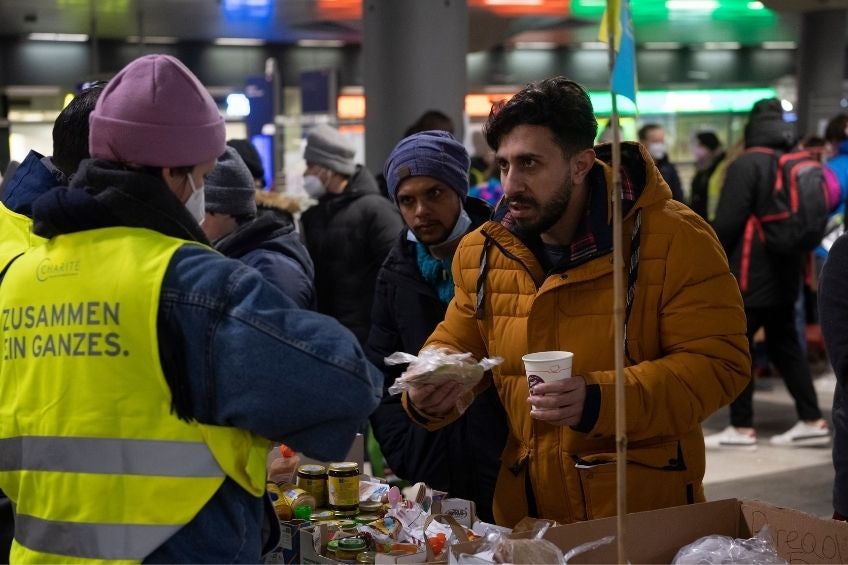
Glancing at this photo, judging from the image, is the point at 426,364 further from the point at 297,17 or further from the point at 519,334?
the point at 297,17

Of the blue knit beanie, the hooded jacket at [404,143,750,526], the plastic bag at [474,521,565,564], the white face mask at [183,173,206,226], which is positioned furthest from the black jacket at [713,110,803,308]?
the white face mask at [183,173,206,226]

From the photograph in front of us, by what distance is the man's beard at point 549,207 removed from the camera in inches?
110

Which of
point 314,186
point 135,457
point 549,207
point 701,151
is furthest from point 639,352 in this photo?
point 701,151

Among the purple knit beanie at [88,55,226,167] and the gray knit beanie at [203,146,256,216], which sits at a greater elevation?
the purple knit beanie at [88,55,226,167]

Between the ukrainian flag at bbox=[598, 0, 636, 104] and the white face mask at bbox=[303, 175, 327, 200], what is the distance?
4653 millimetres

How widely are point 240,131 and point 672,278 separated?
58.4ft

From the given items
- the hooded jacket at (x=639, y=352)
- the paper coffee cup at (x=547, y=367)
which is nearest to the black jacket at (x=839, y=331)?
the hooded jacket at (x=639, y=352)

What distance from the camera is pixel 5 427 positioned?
206 centimetres

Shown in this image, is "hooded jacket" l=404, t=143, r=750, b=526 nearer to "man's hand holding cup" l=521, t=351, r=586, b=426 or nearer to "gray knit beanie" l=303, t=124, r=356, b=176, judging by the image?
"man's hand holding cup" l=521, t=351, r=586, b=426

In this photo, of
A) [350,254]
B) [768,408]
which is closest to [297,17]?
[768,408]

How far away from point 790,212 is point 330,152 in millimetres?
3288

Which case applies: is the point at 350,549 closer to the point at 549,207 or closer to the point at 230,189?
the point at 549,207

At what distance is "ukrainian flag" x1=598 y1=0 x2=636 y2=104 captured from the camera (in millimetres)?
1972

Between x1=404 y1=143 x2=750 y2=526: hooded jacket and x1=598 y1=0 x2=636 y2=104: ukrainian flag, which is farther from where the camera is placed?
x1=404 y1=143 x2=750 y2=526: hooded jacket
